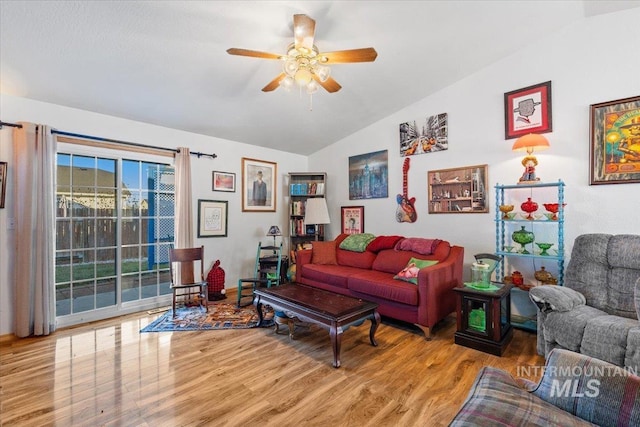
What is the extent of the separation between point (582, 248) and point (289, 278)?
11.5 ft

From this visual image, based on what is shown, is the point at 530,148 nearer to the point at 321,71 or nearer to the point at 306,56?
the point at 321,71

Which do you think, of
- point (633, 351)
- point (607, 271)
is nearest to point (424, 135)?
point (607, 271)

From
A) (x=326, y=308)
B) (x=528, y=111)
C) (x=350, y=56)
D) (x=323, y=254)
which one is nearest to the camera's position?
(x=350, y=56)

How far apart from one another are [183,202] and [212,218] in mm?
539

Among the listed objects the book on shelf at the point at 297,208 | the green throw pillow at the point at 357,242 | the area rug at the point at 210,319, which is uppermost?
the book on shelf at the point at 297,208

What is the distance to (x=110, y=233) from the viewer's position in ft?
11.5

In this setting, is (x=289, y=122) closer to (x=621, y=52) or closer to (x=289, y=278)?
(x=289, y=278)

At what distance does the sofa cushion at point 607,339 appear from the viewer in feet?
5.98

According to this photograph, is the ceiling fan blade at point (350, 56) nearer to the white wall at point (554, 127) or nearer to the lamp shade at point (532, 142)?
the white wall at point (554, 127)

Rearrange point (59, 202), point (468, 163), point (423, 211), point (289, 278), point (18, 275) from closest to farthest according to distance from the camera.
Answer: point (18, 275), point (59, 202), point (468, 163), point (423, 211), point (289, 278)

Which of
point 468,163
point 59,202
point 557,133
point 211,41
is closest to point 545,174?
point 557,133

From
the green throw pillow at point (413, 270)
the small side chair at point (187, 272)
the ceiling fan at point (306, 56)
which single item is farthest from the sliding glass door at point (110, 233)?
the green throw pillow at point (413, 270)

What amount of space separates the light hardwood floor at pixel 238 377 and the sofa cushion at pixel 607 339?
518 mm

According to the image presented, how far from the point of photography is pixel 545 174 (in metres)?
2.98
